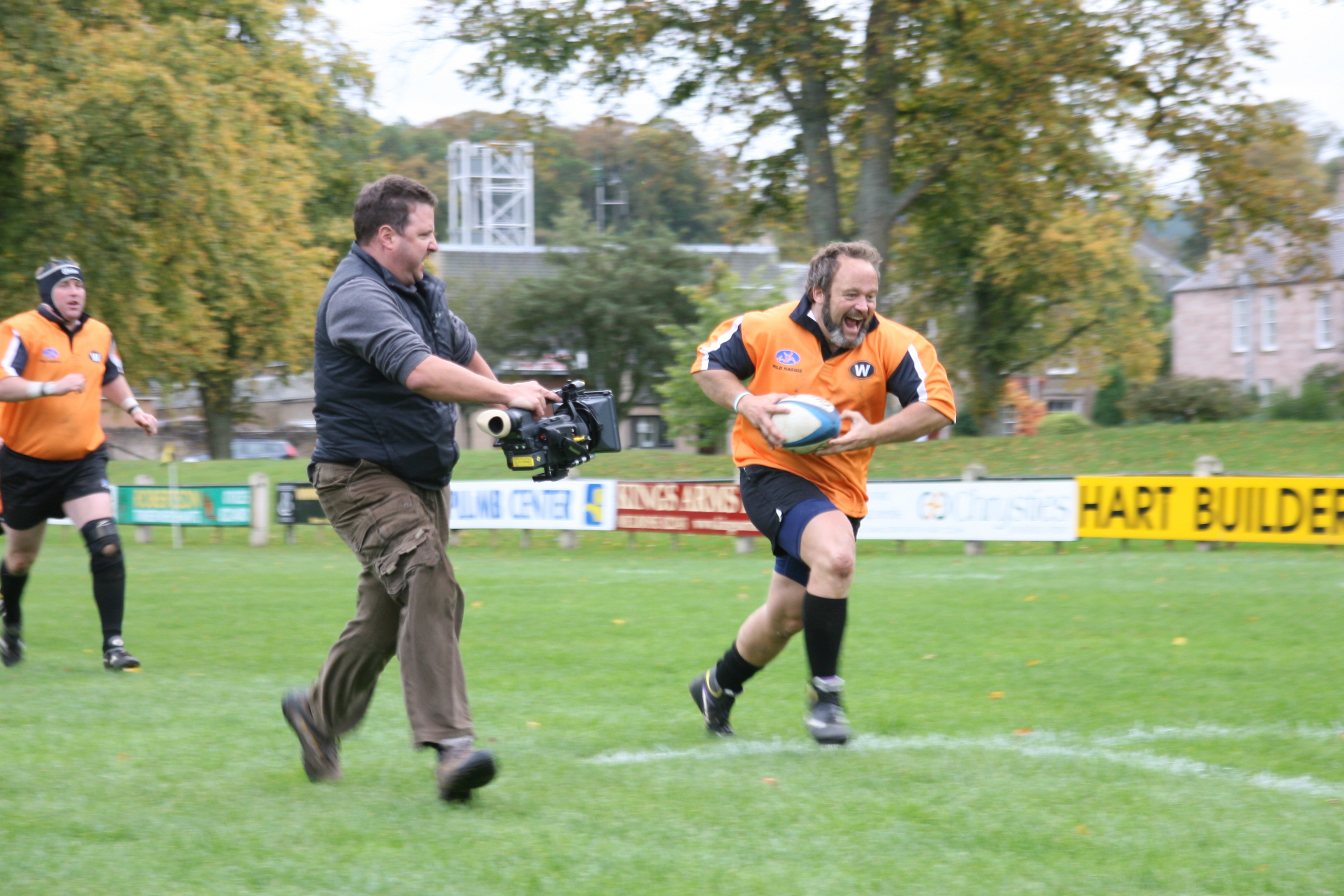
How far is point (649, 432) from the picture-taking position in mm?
56250

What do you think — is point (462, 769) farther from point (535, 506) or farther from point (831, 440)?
point (535, 506)

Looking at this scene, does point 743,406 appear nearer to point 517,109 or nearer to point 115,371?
point 115,371

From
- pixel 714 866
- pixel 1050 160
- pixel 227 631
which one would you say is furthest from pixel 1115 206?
pixel 714 866

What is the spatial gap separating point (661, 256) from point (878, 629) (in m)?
38.4

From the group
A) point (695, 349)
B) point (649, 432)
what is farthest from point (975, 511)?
point (649, 432)

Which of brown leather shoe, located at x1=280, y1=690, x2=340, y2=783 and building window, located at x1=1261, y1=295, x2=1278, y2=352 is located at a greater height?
building window, located at x1=1261, y1=295, x2=1278, y2=352

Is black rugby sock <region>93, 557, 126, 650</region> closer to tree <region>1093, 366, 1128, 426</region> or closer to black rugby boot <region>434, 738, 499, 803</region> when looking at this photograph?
black rugby boot <region>434, 738, 499, 803</region>

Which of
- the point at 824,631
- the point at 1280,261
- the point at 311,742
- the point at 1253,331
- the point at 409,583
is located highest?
the point at 1253,331

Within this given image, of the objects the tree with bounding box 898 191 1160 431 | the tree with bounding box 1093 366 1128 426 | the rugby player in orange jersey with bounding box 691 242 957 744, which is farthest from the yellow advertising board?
the tree with bounding box 1093 366 1128 426

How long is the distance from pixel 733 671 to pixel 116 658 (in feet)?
13.5

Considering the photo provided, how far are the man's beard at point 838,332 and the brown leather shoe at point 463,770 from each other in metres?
2.13

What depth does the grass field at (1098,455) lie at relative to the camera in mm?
26516

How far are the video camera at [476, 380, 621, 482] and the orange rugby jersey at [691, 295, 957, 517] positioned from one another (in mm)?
1004

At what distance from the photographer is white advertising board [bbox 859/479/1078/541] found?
17.2 metres
